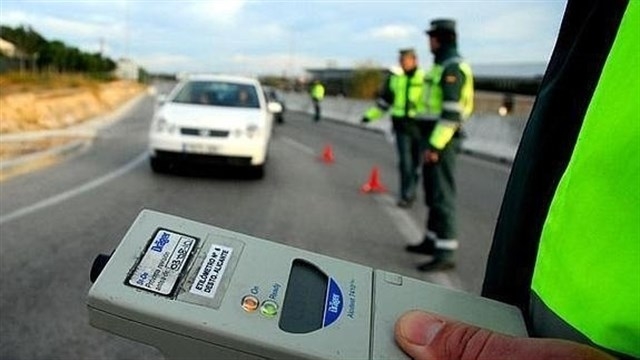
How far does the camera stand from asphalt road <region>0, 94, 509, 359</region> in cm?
342

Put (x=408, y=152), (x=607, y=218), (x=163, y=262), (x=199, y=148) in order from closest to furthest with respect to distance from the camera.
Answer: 1. (x=607, y=218)
2. (x=163, y=262)
3. (x=408, y=152)
4. (x=199, y=148)

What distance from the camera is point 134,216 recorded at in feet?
13.7

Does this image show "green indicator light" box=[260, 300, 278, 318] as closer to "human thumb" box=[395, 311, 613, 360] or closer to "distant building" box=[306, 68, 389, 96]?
"human thumb" box=[395, 311, 613, 360]

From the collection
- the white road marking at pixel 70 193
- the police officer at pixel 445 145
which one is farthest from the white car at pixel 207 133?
the police officer at pixel 445 145

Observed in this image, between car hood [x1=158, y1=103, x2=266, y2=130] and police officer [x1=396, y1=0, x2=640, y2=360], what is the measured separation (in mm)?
9024

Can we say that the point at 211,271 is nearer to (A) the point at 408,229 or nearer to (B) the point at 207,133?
(A) the point at 408,229

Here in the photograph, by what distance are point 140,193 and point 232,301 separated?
6.68 metres

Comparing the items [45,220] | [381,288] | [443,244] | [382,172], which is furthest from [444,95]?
[382,172]

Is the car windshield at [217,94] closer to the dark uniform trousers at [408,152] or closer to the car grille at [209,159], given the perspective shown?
the car grille at [209,159]

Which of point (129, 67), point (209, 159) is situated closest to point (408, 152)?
point (209, 159)

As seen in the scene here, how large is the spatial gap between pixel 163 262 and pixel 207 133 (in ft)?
29.5

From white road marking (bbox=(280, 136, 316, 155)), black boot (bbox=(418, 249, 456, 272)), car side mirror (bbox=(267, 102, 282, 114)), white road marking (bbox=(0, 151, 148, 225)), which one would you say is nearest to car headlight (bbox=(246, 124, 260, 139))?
car side mirror (bbox=(267, 102, 282, 114))

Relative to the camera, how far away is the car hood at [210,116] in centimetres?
1033

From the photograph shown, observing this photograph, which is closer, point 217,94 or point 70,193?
point 70,193
